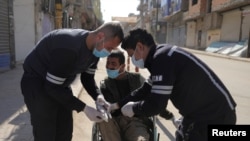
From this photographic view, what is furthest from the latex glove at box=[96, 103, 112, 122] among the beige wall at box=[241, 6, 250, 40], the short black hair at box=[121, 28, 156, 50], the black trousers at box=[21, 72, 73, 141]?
the beige wall at box=[241, 6, 250, 40]

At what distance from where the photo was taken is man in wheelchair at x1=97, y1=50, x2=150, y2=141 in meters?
3.27

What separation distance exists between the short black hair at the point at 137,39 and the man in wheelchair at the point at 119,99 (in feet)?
3.08

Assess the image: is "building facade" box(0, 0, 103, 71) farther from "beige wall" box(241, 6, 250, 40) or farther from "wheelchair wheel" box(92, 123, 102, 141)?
"beige wall" box(241, 6, 250, 40)

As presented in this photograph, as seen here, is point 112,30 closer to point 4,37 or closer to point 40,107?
point 40,107

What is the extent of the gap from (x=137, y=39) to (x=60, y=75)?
0.65 metres

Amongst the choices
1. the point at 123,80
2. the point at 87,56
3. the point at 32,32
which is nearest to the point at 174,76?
the point at 87,56

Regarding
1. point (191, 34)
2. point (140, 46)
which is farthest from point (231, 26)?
point (140, 46)

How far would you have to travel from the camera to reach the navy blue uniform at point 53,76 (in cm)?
254

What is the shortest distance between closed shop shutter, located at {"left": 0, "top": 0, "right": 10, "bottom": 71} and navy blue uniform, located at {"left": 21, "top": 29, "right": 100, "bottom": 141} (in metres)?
8.17

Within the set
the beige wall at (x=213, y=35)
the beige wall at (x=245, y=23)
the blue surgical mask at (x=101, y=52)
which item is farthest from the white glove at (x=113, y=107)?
the beige wall at (x=213, y=35)

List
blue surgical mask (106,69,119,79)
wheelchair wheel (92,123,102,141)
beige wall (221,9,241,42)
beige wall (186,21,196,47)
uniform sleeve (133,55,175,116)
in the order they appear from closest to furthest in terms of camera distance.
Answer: uniform sleeve (133,55,175,116)
wheelchair wheel (92,123,102,141)
blue surgical mask (106,69,119,79)
beige wall (221,9,241,42)
beige wall (186,21,196,47)

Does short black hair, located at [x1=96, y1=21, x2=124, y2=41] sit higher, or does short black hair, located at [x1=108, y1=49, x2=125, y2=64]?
short black hair, located at [x1=96, y1=21, x2=124, y2=41]

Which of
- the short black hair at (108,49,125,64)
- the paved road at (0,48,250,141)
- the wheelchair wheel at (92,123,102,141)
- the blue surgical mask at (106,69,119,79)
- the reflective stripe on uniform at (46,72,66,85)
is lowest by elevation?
the paved road at (0,48,250,141)

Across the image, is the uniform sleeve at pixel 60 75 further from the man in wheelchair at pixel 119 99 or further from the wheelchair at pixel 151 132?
the wheelchair at pixel 151 132
